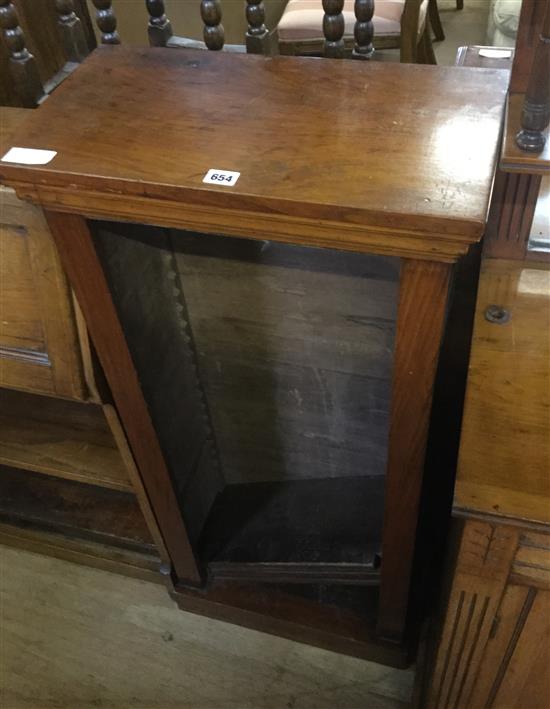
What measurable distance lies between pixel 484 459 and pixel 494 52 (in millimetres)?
614

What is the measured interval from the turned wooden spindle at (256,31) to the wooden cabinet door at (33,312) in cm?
35

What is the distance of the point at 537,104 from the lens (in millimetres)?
742

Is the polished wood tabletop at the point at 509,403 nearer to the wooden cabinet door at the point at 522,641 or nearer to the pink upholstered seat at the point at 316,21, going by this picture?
the wooden cabinet door at the point at 522,641

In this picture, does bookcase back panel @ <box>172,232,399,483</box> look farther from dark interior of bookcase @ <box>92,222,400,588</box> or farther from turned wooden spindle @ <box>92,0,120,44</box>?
turned wooden spindle @ <box>92,0,120,44</box>

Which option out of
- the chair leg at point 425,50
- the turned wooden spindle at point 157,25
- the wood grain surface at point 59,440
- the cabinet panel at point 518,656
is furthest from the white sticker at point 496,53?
the chair leg at point 425,50

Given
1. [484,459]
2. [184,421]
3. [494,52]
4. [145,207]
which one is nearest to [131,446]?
[184,421]

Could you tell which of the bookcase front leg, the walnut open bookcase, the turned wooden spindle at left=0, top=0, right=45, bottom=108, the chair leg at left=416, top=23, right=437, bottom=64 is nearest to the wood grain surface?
the walnut open bookcase

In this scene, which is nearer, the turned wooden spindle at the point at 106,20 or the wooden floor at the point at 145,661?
the turned wooden spindle at the point at 106,20

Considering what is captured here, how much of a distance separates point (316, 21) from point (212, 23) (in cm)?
178

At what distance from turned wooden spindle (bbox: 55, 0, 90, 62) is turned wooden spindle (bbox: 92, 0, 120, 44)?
39mm

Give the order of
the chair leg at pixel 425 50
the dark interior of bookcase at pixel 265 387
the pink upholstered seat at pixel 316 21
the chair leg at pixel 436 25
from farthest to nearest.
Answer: the chair leg at pixel 436 25
the chair leg at pixel 425 50
the pink upholstered seat at pixel 316 21
the dark interior of bookcase at pixel 265 387

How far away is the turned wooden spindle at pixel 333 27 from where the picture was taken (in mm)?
789

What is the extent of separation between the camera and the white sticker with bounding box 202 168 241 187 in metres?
0.68

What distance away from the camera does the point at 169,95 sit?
0.81m
